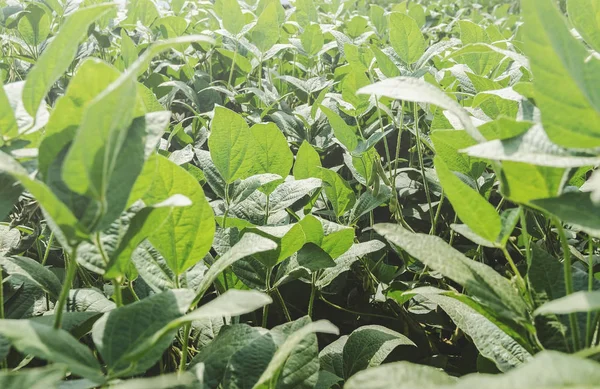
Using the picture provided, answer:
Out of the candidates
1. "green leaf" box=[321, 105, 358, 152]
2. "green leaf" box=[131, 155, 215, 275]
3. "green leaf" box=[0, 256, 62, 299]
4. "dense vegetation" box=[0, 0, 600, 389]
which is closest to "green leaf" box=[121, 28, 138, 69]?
"dense vegetation" box=[0, 0, 600, 389]

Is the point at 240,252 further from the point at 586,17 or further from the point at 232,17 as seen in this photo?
the point at 232,17

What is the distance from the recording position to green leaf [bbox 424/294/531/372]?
2.08 ft

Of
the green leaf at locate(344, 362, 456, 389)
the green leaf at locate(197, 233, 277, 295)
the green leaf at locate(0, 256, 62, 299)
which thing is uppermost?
the green leaf at locate(344, 362, 456, 389)

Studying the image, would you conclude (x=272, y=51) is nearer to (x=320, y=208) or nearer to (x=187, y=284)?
(x=320, y=208)

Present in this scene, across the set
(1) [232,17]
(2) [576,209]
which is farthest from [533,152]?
(1) [232,17]

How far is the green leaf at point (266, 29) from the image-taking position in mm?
1535

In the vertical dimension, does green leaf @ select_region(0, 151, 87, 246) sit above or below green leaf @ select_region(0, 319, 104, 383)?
above

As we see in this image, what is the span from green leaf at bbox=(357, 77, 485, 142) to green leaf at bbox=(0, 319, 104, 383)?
13.9 inches

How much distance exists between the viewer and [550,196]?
0.54 m

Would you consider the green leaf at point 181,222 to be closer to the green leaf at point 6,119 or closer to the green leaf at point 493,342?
the green leaf at point 6,119

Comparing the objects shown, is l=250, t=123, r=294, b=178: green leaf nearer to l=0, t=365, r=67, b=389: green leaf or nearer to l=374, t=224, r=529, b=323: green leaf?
l=374, t=224, r=529, b=323: green leaf

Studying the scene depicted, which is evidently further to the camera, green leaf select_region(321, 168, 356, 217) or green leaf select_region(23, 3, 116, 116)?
green leaf select_region(321, 168, 356, 217)

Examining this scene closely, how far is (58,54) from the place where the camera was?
21.8 inches

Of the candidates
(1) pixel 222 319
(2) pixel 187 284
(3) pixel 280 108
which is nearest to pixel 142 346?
(2) pixel 187 284
